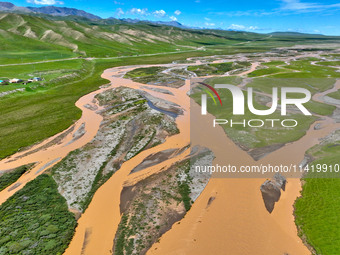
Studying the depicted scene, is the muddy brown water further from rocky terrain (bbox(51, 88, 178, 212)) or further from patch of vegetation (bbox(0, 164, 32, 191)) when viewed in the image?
rocky terrain (bbox(51, 88, 178, 212))

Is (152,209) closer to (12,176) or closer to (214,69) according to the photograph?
(12,176)

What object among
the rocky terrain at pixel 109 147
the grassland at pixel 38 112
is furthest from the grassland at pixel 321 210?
the grassland at pixel 38 112

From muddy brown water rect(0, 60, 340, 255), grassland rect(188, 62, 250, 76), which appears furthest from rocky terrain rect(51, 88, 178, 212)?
grassland rect(188, 62, 250, 76)

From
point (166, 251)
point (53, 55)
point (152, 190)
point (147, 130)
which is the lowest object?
point (166, 251)

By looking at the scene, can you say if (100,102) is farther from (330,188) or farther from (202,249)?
(330,188)

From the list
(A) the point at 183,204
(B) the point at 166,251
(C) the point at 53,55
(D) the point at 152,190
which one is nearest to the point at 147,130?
(D) the point at 152,190

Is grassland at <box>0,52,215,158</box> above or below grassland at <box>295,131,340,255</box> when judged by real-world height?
above

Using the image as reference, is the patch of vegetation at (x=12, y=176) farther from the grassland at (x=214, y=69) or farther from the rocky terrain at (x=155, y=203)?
the grassland at (x=214, y=69)
